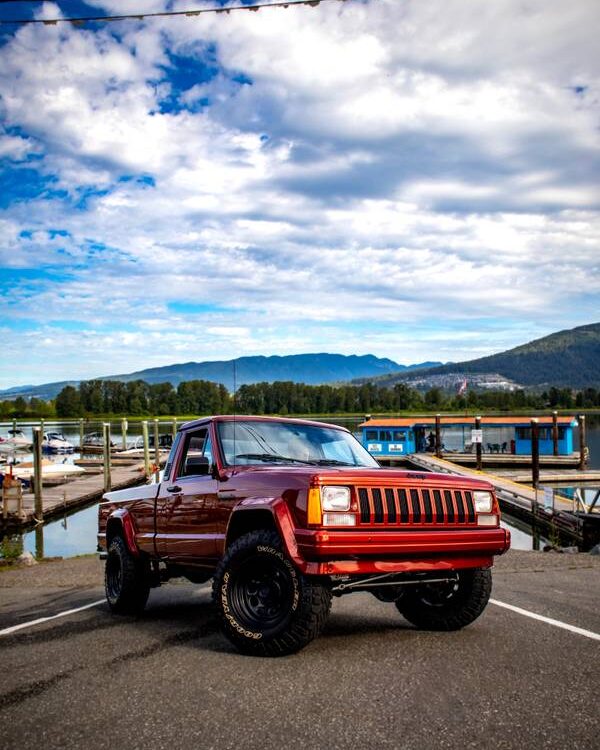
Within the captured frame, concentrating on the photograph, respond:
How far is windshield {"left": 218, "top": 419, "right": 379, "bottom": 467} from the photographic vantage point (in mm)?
7176

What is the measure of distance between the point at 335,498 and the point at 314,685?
128 cm

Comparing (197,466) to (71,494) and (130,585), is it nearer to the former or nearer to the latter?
(130,585)

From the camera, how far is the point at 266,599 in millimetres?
6027

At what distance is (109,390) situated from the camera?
137375 millimetres

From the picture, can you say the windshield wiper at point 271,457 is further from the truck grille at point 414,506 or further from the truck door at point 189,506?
the truck grille at point 414,506

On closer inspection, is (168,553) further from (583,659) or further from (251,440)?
(583,659)

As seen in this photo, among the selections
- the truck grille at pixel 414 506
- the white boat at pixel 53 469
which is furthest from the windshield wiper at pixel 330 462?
the white boat at pixel 53 469

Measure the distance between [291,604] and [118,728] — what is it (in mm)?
1604

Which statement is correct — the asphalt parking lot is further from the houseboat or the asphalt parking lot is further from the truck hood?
the houseboat

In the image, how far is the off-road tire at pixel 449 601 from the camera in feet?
21.9

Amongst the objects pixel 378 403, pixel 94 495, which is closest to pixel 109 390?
pixel 378 403

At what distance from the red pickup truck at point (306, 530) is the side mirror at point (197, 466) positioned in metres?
0.01

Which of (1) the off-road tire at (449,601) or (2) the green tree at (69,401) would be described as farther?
(2) the green tree at (69,401)

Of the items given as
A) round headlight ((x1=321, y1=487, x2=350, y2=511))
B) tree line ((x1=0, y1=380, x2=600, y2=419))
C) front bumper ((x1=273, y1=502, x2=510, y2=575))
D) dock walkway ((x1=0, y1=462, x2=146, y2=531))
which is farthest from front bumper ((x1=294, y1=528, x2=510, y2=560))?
tree line ((x1=0, y1=380, x2=600, y2=419))
